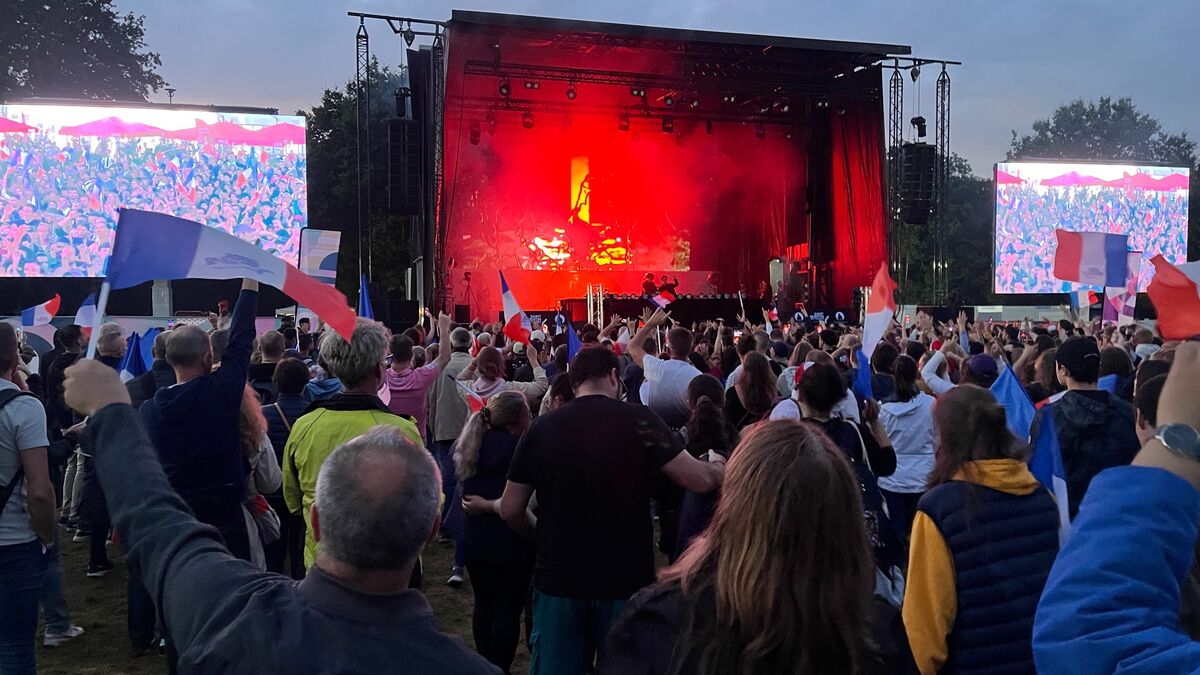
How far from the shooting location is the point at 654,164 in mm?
22188

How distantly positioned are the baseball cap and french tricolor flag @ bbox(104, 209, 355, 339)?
294cm

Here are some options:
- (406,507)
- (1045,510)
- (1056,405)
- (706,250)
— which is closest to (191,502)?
(406,507)

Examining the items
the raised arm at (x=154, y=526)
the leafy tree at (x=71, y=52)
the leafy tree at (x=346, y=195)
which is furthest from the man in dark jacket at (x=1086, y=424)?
the leafy tree at (x=71, y=52)

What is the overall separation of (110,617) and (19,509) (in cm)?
245

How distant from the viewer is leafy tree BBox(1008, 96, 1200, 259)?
5750 cm

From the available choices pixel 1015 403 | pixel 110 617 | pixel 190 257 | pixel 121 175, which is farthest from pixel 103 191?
pixel 1015 403

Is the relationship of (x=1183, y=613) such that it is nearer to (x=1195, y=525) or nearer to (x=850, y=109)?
(x=1195, y=525)

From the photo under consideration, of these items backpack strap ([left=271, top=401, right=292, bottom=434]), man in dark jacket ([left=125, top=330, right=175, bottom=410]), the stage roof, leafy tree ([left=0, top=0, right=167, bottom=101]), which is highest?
leafy tree ([left=0, top=0, right=167, bottom=101])

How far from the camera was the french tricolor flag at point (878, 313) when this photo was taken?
4184mm

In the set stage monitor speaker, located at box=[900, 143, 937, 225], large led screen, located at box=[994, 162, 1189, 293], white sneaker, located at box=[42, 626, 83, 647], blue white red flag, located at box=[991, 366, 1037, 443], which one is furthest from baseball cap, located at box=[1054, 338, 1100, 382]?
large led screen, located at box=[994, 162, 1189, 293]

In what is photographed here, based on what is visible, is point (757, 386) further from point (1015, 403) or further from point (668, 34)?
point (668, 34)

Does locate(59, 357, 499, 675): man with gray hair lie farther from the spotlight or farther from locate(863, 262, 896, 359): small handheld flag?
the spotlight

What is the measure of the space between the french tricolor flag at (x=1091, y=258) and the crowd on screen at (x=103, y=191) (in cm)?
A: 1434

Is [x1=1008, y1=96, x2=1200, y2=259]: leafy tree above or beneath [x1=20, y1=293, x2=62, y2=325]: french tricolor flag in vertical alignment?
above
